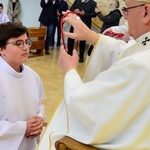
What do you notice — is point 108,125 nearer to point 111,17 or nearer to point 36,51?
point 111,17

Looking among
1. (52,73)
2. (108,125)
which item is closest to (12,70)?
(108,125)

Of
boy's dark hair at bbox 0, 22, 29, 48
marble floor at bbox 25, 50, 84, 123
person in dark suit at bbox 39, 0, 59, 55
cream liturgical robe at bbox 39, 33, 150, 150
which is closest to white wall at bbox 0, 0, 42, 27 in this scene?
person in dark suit at bbox 39, 0, 59, 55

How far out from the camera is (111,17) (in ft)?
17.0

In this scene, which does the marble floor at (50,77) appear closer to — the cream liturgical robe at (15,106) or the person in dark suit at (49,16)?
the person in dark suit at (49,16)

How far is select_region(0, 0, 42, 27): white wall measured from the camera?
8547 mm

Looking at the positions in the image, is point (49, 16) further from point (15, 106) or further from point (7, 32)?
point (15, 106)

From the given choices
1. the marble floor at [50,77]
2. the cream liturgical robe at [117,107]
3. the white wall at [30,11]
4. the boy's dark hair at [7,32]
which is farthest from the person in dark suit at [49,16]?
the cream liturgical robe at [117,107]

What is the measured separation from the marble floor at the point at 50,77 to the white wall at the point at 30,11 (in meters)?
2.23

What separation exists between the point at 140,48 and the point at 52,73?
3879 mm

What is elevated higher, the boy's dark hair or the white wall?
the boy's dark hair

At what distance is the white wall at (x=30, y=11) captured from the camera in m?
8.55

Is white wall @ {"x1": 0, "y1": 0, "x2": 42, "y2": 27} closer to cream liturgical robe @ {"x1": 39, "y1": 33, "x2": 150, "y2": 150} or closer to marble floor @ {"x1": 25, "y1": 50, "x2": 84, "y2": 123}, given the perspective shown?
marble floor @ {"x1": 25, "y1": 50, "x2": 84, "y2": 123}

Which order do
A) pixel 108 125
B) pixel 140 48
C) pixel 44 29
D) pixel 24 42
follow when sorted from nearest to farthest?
pixel 108 125, pixel 140 48, pixel 24 42, pixel 44 29

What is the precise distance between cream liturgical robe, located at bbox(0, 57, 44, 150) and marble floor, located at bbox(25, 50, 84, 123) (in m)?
1.26
